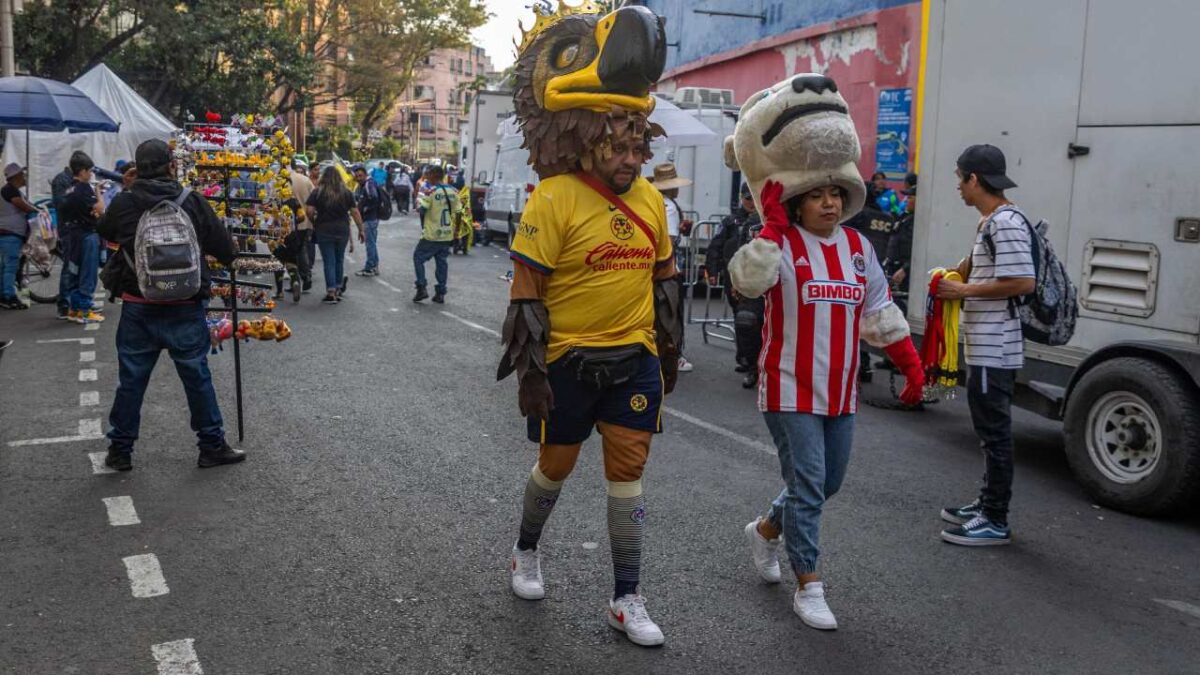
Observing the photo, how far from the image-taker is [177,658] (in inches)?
155

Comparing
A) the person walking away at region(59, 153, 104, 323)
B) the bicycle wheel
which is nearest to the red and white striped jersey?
the person walking away at region(59, 153, 104, 323)

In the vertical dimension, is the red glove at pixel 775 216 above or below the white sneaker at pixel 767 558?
above

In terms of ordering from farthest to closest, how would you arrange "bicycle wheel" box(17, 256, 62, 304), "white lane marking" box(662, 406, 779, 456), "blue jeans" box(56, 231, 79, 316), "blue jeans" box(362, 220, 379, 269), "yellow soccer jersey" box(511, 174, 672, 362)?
"blue jeans" box(362, 220, 379, 269)
"bicycle wheel" box(17, 256, 62, 304)
"blue jeans" box(56, 231, 79, 316)
"white lane marking" box(662, 406, 779, 456)
"yellow soccer jersey" box(511, 174, 672, 362)

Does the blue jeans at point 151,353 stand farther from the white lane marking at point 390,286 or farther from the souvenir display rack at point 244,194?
the white lane marking at point 390,286

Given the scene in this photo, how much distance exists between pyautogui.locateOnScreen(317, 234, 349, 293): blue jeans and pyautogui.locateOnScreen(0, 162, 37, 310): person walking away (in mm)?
3377

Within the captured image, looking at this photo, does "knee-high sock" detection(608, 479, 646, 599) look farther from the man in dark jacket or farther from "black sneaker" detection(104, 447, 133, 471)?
"black sneaker" detection(104, 447, 133, 471)

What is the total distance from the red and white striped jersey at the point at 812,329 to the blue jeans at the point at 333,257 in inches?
427

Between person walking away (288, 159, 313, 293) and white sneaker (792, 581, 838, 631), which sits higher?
person walking away (288, 159, 313, 293)

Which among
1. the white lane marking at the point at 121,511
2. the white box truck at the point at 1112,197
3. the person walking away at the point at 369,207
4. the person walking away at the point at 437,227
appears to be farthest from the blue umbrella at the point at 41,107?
the white box truck at the point at 1112,197

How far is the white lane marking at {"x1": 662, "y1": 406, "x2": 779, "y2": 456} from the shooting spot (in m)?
7.41

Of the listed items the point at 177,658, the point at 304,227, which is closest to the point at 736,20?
the point at 304,227

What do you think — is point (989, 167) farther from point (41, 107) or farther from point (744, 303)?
point (41, 107)

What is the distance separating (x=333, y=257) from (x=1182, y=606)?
11661mm

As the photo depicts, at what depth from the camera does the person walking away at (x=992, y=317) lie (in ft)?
17.5
